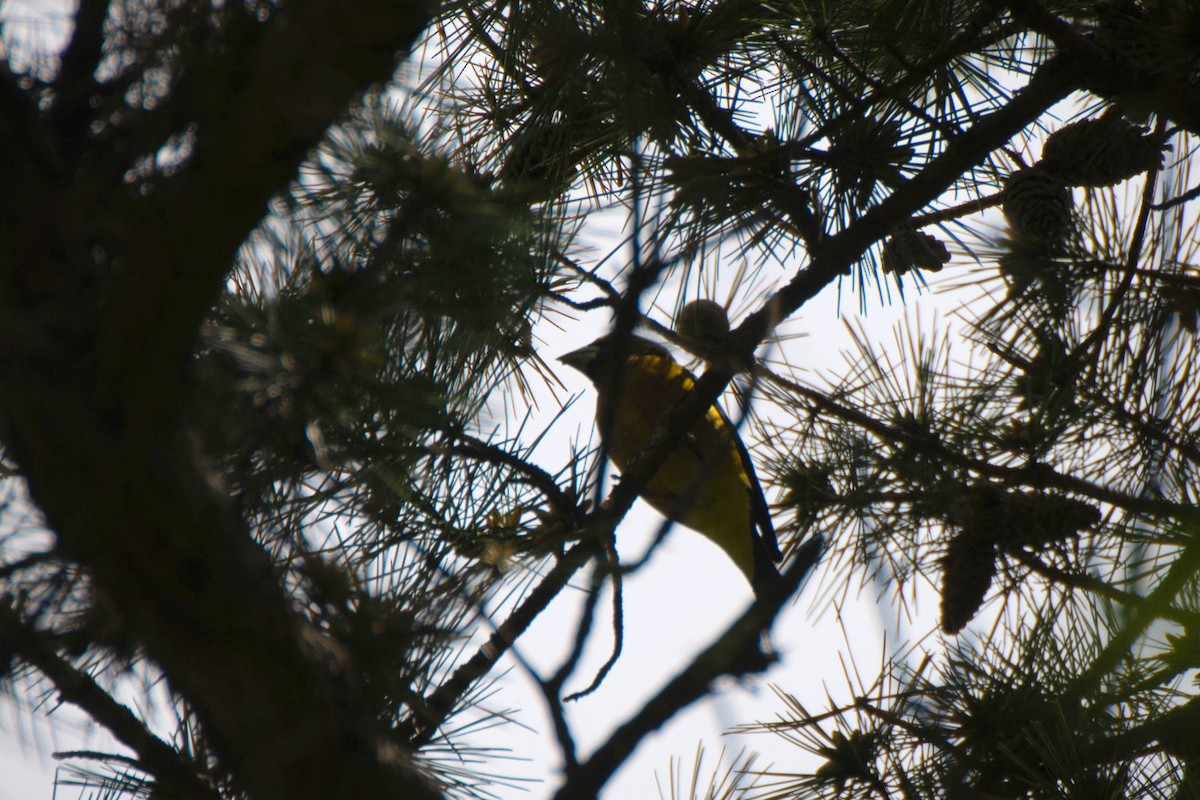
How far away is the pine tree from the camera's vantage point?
0.68 metres

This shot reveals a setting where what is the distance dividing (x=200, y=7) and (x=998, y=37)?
126 cm

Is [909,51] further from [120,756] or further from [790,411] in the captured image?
[120,756]

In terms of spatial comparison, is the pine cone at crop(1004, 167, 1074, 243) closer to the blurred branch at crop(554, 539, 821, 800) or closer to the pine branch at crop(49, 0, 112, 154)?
the blurred branch at crop(554, 539, 821, 800)

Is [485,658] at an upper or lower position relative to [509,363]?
lower

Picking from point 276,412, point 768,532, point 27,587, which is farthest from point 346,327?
point 768,532

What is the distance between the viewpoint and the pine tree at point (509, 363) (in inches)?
26.9

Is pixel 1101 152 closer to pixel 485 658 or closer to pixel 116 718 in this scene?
pixel 485 658

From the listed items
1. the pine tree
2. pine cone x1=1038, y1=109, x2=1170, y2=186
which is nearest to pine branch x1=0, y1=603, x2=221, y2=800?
the pine tree

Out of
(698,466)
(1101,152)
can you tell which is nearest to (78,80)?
(1101,152)

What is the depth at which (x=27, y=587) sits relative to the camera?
0.82 m

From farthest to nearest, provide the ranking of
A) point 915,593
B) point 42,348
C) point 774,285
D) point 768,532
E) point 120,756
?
1. point 768,532
2. point 915,593
3. point 774,285
4. point 120,756
5. point 42,348

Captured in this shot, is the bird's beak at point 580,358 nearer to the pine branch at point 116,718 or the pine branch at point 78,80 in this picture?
the pine branch at point 116,718

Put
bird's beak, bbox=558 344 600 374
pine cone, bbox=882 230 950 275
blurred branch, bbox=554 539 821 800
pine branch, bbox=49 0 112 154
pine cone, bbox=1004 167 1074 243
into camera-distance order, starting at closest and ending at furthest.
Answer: blurred branch, bbox=554 539 821 800
pine branch, bbox=49 0 112 154
pine cone, bbox=1004 167 1074 243
pine cone, bbox=882 230 950 275
bird's beak, bbox=558 344 600 374

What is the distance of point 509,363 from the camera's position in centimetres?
156
